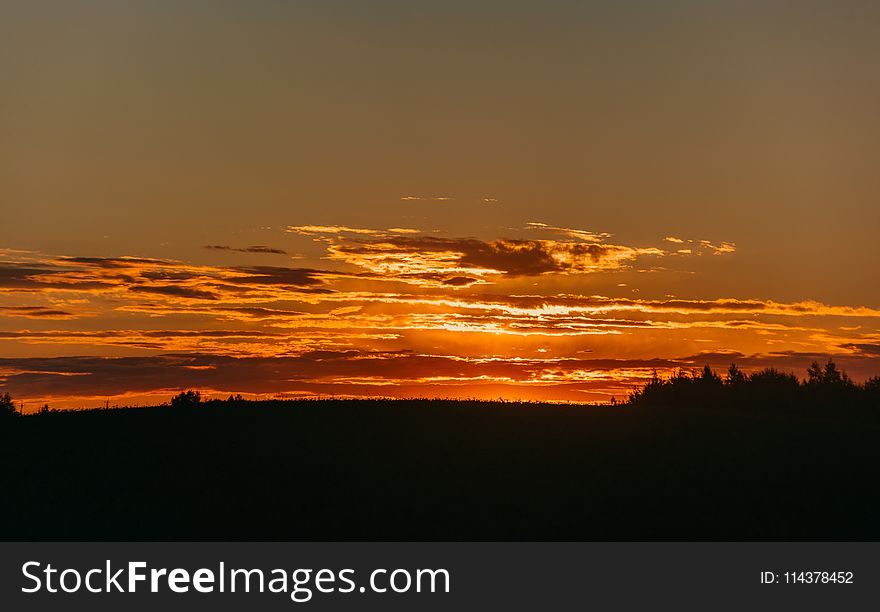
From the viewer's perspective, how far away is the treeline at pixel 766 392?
101750 millimetres

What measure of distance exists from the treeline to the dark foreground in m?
30.7

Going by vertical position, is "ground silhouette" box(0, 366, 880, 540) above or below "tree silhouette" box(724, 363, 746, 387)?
below

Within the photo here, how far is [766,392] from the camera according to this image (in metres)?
114

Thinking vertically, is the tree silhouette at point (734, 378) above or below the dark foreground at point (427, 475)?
above

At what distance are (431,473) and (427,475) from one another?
43cm

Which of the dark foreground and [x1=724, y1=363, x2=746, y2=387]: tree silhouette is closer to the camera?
the dark foreground

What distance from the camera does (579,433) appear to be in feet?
212

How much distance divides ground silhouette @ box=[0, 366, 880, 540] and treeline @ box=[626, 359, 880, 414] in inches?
1124

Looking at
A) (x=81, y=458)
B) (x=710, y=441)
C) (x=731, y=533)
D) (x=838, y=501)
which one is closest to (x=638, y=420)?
(x=710, y=441)

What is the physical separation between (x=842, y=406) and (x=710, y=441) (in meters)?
42.4

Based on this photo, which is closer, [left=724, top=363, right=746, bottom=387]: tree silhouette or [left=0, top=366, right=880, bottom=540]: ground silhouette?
[left=0, top=366, right=880, bottom=540]: ground silhouette

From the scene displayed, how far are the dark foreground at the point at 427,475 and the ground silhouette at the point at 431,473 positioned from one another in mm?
128

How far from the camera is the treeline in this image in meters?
102

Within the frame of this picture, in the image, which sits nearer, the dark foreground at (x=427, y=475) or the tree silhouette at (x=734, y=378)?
the dark foreground at (x=427, y=475)
